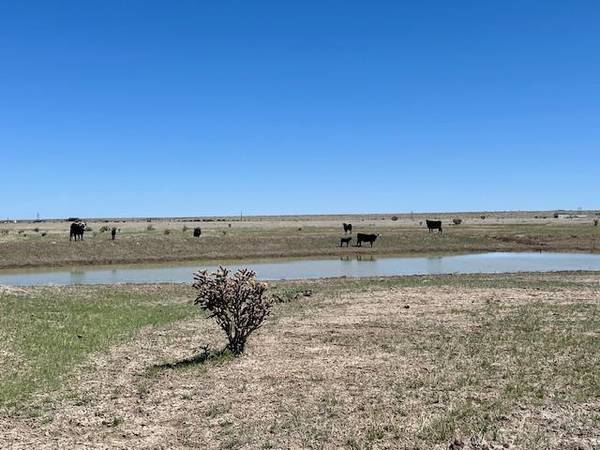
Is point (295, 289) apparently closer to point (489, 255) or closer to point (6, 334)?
Answer: point (6, 334)

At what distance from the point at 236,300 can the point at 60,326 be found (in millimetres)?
6189

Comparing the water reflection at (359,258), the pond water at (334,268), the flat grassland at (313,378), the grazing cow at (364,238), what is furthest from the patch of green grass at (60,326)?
the grazing cow at (364,238)

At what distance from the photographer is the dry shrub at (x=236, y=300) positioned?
41.8 ft

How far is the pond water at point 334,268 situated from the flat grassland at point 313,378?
17.0 m

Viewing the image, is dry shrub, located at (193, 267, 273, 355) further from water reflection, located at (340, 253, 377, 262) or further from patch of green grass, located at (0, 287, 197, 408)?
water reflection, located at (340, 253, 377, 262)

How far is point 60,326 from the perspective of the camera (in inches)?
641

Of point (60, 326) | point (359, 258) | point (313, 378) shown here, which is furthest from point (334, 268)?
point (313, 378)

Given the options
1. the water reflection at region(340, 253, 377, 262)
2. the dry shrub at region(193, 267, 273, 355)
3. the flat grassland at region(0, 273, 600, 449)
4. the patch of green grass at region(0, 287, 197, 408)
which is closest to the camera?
the flat grassland at region(0, 273, 600, 449)

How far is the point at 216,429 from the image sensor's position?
8.58 meters

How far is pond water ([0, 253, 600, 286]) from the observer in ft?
119

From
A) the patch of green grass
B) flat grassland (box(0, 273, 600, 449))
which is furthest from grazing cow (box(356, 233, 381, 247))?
flat grassland (box(0, 273, 600, 449))

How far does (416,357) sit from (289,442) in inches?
197

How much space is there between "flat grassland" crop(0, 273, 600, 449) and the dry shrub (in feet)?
1.89

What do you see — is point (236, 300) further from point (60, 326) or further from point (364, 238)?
point (364, 238)
